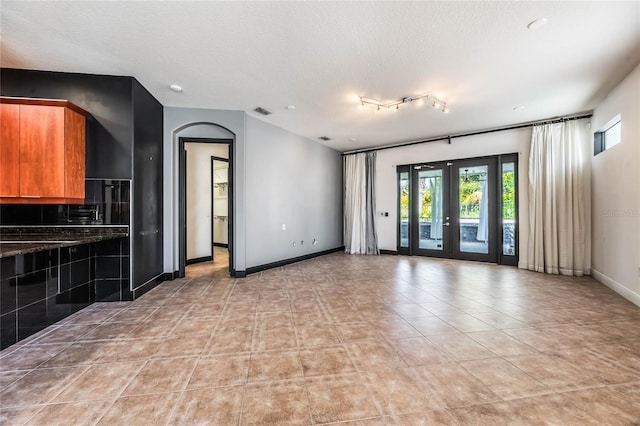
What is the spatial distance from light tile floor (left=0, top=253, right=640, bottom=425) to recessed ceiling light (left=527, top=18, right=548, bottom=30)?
2.96 meters

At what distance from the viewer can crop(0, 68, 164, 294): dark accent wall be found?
345 centimetres

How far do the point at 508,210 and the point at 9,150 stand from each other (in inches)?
321

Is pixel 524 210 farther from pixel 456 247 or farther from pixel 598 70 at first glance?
pixel 598 70

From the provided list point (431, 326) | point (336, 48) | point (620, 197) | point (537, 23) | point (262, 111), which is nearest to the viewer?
point (537, 23)

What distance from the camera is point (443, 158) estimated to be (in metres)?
6.70

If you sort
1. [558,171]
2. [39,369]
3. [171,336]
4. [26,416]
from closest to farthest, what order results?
[26,416], [39,369], [171,336], [558,171]

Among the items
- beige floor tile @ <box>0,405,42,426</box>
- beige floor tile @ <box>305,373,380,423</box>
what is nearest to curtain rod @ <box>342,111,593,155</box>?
beige floor tile @ <box>305,373,380,423</box>

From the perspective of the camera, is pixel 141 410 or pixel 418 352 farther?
pixel 418 352

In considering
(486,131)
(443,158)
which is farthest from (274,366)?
(486,131)

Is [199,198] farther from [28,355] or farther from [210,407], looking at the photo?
[210,407]

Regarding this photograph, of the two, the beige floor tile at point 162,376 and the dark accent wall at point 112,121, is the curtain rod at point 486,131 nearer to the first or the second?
the dark accent wall at point 112,121

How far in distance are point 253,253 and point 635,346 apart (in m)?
4.99

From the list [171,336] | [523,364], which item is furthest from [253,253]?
[523,364]

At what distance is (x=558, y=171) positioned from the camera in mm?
5168
